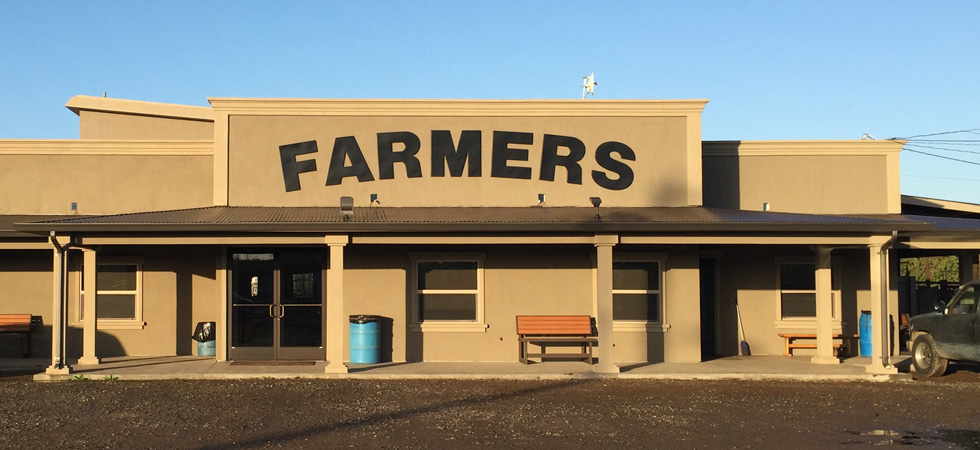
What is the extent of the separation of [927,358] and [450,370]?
8.01 meters

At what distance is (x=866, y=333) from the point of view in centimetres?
1958

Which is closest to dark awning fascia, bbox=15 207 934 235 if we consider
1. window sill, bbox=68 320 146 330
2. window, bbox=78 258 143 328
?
window, bbox=78 258 143 328

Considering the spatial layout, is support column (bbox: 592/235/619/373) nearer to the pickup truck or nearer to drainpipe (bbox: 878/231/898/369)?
drainpipe (bbox: 878/231/898/369)

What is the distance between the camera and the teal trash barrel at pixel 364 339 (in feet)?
58.5

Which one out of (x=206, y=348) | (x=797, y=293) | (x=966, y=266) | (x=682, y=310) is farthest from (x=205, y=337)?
(x=966, y=266)

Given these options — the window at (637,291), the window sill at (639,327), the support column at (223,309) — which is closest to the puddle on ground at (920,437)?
the window sill at (639,327)

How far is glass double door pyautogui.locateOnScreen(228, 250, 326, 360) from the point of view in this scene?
60.1ft

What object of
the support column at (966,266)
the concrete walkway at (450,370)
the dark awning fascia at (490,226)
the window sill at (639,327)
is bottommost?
Answer: the concrete walkway at (450,370)

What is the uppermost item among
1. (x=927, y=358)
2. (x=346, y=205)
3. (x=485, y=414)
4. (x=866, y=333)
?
(x=346, y=205)

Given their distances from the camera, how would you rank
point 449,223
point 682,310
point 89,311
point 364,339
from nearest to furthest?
point 449,223
point 89,311
point 364,339
point 682,310

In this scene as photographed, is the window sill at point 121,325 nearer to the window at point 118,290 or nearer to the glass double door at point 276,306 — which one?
the window at point 118,290

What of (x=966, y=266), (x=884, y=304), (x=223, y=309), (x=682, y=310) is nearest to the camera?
(x=884, y=304)

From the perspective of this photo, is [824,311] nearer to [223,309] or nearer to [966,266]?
[966,266]

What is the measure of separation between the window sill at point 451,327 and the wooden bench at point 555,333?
824 millimetres
